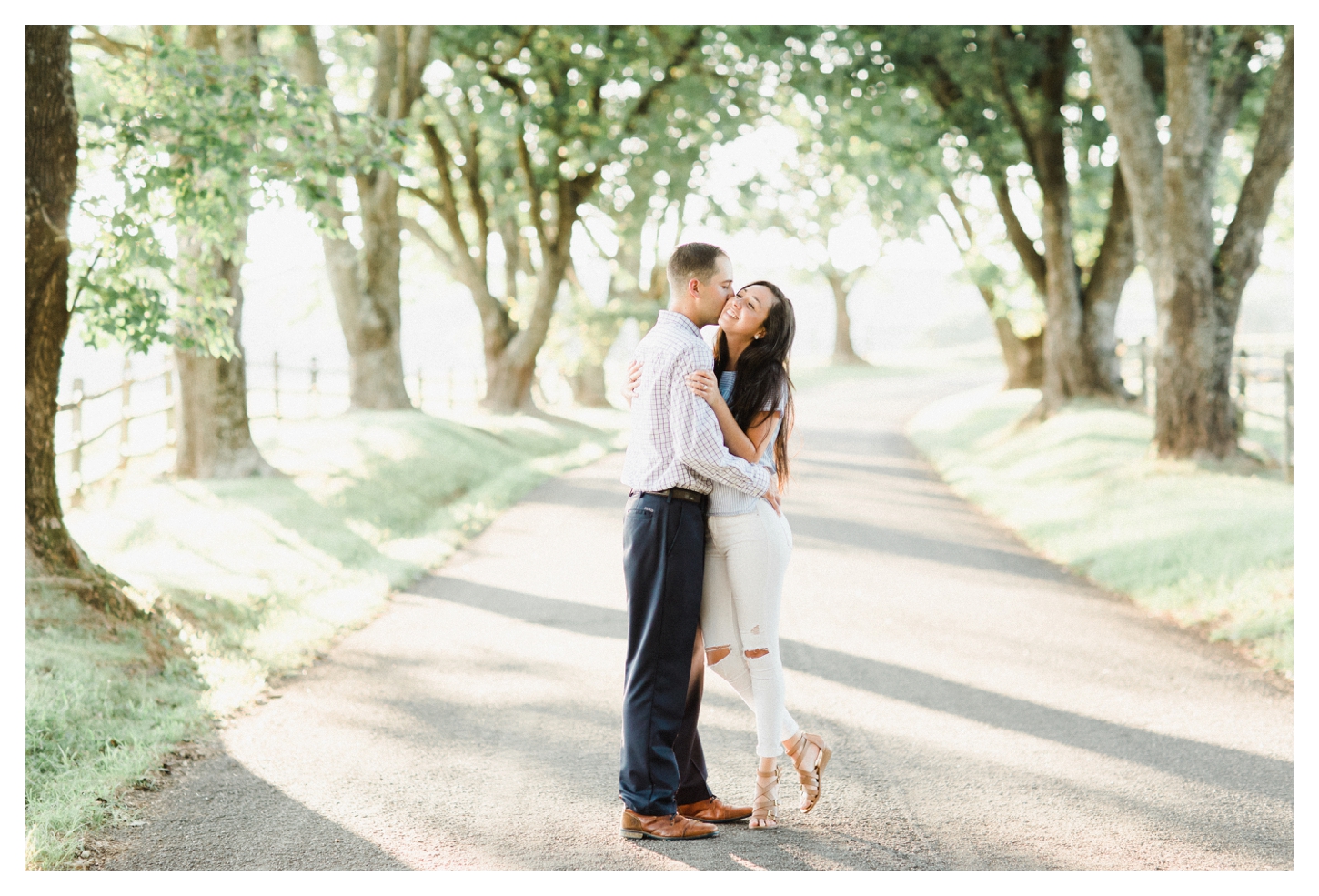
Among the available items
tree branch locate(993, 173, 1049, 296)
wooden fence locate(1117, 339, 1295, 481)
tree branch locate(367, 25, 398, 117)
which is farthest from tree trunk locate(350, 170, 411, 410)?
wooden fence locate(1117, 339, 1295, 481)

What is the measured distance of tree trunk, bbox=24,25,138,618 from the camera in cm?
587

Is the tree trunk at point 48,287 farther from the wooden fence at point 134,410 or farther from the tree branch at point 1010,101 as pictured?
the tree branch at point 1010,101

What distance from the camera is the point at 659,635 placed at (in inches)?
158

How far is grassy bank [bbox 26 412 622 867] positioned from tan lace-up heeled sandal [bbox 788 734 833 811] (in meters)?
2.61

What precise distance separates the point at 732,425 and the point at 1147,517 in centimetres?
768

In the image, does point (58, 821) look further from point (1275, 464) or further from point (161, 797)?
point (1275, 464)

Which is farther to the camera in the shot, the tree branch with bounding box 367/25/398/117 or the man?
the tree branch with bounding box 367/25/398/117

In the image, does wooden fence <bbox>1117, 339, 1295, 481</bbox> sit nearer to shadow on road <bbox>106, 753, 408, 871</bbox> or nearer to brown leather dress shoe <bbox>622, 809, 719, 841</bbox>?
brown leather dress shoe <bbox>622, 809, 719, 841</bbox>

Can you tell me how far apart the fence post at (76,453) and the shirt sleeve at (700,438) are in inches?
413

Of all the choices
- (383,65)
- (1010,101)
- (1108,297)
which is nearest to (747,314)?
(383,65)

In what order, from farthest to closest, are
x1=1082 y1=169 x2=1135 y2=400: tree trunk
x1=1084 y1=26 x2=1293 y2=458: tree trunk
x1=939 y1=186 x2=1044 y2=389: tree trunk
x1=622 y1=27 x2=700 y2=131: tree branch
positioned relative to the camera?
x1=939 y1=186 x2=1044 y2=389: tree trunk < x1=622 y1=27 x2=700 y2=131: tree branch < x1=1082 y1=169 x2=1135 y2=400: tree trunk < x1=1084 y1=26 x2=1293 y2=458: tree trunk

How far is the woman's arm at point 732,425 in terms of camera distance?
152 inches

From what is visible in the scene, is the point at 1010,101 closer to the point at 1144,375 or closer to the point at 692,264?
the point at 1144,375
